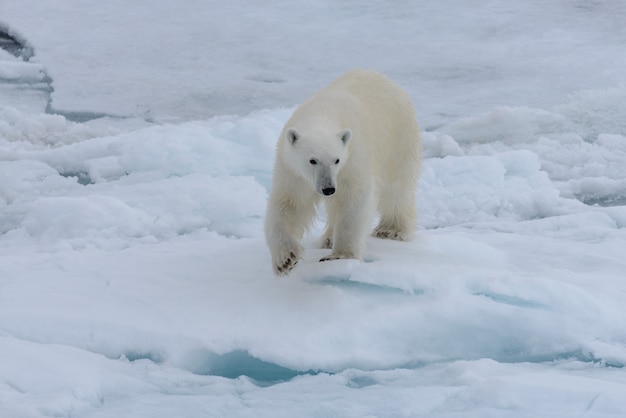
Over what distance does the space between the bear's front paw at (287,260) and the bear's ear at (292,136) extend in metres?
0.39

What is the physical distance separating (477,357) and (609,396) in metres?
0.53

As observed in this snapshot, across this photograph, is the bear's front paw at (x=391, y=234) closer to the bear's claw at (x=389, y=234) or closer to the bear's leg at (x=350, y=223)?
the bear's claw at (x=389, y=234)

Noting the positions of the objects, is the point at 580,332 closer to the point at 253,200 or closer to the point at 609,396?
the point at 609,396

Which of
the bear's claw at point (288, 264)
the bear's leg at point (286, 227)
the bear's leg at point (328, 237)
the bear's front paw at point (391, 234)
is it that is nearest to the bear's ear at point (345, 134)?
the bear's leg at point (286, 227)

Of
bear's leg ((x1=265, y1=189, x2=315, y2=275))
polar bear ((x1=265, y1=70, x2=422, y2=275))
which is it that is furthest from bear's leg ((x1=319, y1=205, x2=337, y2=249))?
bear's leg ((x1=265, y1=189, x2=315, y2=275))

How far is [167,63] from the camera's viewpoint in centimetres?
859

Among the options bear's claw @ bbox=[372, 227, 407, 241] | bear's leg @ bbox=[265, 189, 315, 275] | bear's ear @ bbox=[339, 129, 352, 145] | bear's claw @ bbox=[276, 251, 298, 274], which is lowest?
bear's claw @ bbox=[372, 227, 407, 241]

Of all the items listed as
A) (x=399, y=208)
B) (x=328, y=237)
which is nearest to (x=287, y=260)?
(x=328, y=237)

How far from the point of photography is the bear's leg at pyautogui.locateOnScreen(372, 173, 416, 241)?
Result: 13.4ft

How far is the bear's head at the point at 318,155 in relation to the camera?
10.2ft

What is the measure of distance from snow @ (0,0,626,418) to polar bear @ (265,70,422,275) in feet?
0.51

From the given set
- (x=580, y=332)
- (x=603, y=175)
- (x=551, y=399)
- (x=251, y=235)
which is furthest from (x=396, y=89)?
(x=603, y=175)

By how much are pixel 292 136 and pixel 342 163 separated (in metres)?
0.21

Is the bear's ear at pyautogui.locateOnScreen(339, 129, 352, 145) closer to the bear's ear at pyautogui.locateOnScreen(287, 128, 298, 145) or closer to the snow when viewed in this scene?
the bear's ear at pyautogui.locateOnScreen(287, 128, 298, 145)
